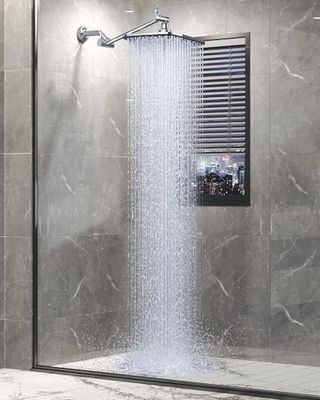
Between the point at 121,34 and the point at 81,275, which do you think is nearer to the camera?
the point at 121,34

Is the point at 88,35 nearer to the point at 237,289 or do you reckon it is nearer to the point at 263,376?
the point at 237,289

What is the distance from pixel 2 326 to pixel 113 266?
878 mm

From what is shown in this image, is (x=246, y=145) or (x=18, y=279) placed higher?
(x=246, y=145)

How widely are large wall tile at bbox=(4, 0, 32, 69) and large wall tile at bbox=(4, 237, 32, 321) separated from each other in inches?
40.7

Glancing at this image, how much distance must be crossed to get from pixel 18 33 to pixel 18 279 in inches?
56.2

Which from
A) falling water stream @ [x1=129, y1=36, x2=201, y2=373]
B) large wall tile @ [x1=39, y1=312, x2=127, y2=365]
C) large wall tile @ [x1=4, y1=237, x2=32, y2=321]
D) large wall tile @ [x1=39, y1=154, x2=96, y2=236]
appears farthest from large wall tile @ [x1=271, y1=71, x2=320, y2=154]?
large wall tile @ [x1=4, y1=237, x2=32, y2=321]

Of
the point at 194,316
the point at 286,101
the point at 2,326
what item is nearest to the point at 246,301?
the point at 194,316

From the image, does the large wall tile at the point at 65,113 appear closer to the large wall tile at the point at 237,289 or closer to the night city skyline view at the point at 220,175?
the night city skyline view at the point at 220,175

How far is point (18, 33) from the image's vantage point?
5512 mm

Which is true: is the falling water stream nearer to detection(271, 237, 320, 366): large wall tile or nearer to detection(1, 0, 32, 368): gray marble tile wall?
detection(271, 237, 320, 366): large wall tile

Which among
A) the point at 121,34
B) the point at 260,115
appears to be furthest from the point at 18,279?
the point at 260,115

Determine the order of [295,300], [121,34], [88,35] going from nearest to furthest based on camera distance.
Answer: [295,300], [121,34], [88,35]

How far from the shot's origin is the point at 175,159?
4.92m

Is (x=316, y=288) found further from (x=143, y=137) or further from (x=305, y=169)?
(x=143, y=137)
